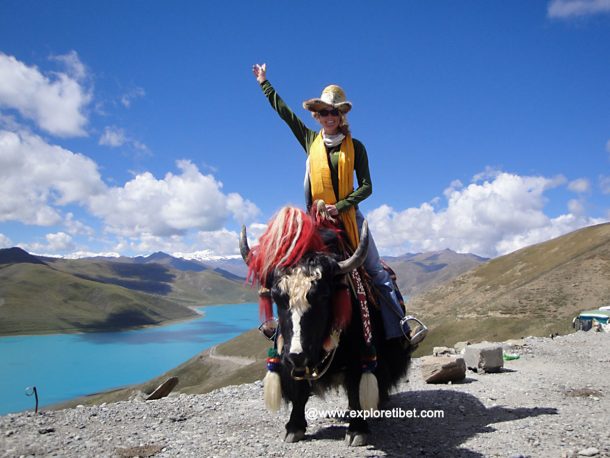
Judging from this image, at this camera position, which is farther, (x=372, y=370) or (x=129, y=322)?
(x=129, y=322)

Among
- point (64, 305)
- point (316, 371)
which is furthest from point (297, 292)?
point (64, 305)

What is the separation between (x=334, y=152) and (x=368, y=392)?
2.66m

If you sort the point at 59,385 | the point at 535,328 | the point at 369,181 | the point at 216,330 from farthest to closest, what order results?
the point at 216,330 → the point at 59,385 → the point at 535,328 → the point at 369,181

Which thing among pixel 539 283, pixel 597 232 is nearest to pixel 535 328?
pixel 539 283

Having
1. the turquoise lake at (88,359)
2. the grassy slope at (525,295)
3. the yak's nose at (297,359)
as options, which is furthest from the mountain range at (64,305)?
the yak's nose at (297,359)

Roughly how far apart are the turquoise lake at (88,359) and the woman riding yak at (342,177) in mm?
77088

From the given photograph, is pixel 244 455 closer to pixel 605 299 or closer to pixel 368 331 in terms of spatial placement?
pixel 368 331

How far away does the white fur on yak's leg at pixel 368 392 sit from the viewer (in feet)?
14.1

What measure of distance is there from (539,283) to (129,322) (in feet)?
463

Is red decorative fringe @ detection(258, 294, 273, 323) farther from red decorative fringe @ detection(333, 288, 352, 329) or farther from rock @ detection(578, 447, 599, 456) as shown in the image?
rock @ detection(578, 447, 599, 456)

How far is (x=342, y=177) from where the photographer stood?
491cm

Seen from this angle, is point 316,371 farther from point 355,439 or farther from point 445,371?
point 445,371

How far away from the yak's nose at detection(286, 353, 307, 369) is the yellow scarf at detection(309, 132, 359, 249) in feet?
5.50

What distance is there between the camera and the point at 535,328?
41.5 metres
